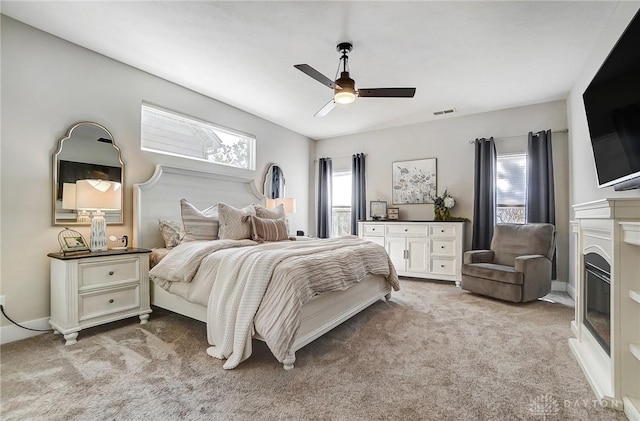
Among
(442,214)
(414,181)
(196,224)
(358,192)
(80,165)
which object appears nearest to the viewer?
(80,165)

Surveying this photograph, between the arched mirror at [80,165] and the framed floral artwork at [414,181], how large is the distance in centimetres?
419

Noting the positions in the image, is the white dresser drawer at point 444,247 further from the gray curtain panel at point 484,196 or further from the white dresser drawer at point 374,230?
the white dresser drawer at point 374,230

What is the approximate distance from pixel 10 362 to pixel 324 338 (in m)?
2.24

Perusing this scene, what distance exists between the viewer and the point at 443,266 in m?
4.51

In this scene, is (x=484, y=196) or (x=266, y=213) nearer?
(x=266, y=213)

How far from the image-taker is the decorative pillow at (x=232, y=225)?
10.7ft

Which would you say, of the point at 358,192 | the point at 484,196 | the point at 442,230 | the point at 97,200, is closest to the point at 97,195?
the point at 97,200

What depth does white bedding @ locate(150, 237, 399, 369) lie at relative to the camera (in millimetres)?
1975

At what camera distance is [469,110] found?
4.60 m

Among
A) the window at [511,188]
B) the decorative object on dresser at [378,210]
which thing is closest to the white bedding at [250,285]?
the decorative object on dresser at [378,210]

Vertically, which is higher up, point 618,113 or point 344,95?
point 344,95

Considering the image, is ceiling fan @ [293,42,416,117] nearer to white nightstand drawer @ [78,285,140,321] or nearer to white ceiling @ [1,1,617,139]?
white ceiling @ [1,1,617,139]

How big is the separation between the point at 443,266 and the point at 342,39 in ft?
11.3

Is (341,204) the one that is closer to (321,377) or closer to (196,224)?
(196,224)
